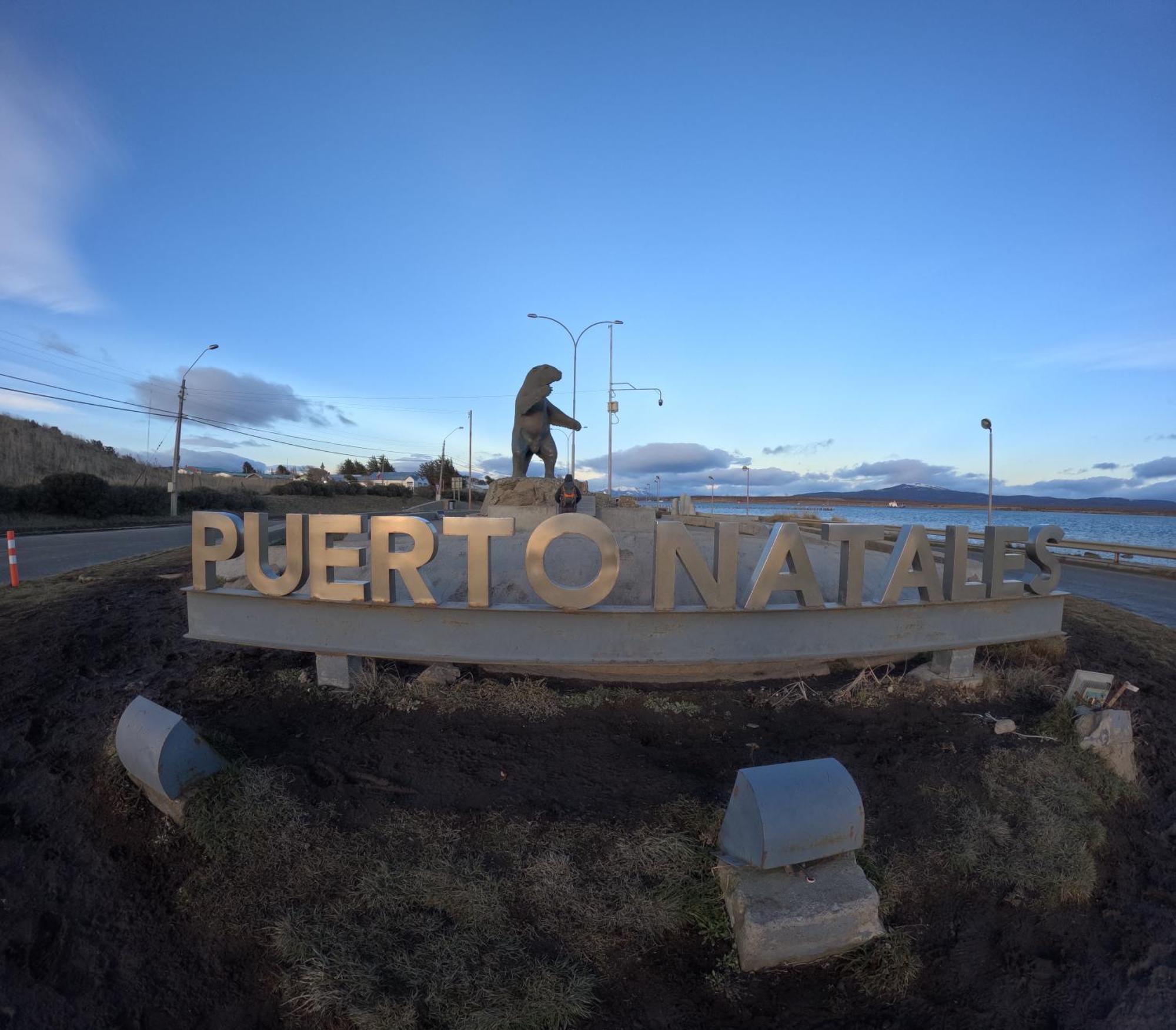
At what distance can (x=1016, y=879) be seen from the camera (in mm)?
3889

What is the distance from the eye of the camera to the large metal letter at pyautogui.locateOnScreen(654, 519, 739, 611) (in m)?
5.32

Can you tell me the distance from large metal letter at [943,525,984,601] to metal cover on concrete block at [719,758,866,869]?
3.21m

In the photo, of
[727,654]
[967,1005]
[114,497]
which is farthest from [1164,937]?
[114,497]

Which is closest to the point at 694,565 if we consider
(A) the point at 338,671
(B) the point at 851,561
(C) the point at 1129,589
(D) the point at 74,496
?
(B) the point at 851,561

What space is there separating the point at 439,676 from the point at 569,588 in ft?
5.76

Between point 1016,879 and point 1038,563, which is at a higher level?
point 1038,563

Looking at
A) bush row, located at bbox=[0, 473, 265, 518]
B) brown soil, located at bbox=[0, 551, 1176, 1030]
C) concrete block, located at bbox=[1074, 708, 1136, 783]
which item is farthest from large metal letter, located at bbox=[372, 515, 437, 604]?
bush row, located at bbox=[0, 473, 265, 518]

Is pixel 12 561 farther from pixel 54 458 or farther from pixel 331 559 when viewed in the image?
pixel 54 458

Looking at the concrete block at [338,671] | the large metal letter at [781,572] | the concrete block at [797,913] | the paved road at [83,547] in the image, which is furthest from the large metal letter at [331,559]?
the paved road at [83,547]

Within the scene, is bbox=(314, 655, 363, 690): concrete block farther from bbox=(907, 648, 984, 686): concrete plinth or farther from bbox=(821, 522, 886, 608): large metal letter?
bbox=(907, 648, 984, 686): concrete plinth

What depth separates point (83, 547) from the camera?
17.2m

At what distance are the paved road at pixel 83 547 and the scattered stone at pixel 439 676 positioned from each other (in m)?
9.35

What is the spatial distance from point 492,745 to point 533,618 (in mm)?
1087

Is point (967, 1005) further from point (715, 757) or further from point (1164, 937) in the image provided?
point (715, 757)
